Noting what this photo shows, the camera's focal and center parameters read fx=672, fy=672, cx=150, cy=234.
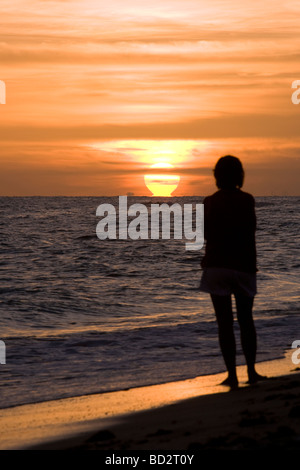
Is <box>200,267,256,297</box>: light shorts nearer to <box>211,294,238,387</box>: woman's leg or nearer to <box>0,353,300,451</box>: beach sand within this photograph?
<box>211,294,238,387</box>: woman's leg

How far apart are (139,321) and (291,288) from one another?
5363 mm

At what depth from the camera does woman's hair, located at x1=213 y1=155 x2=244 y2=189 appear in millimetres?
5266

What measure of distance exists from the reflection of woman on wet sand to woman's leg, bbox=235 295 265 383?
0.07 ft

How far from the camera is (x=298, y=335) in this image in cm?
916

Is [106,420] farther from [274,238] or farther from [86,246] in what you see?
[274,238]

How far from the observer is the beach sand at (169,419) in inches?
150

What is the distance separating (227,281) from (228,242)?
0.30m

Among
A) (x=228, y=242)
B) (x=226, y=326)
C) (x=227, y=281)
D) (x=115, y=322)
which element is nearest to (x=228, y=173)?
(x=228, y=242)

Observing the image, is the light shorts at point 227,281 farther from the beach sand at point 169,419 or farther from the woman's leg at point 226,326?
the beach sand at point 169,419

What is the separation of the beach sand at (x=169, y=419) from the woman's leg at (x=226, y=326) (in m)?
0.23

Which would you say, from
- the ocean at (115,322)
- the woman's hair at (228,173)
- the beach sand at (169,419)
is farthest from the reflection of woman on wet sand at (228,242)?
the ocean at (115,322)

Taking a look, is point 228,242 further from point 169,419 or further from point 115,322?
point 115,322

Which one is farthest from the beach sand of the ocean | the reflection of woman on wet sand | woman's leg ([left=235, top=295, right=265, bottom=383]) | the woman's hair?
the woman's hair

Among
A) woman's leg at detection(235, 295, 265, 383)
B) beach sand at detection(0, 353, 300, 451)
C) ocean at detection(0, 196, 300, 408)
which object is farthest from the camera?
ocean at detection(0, 196, 300, 408)
